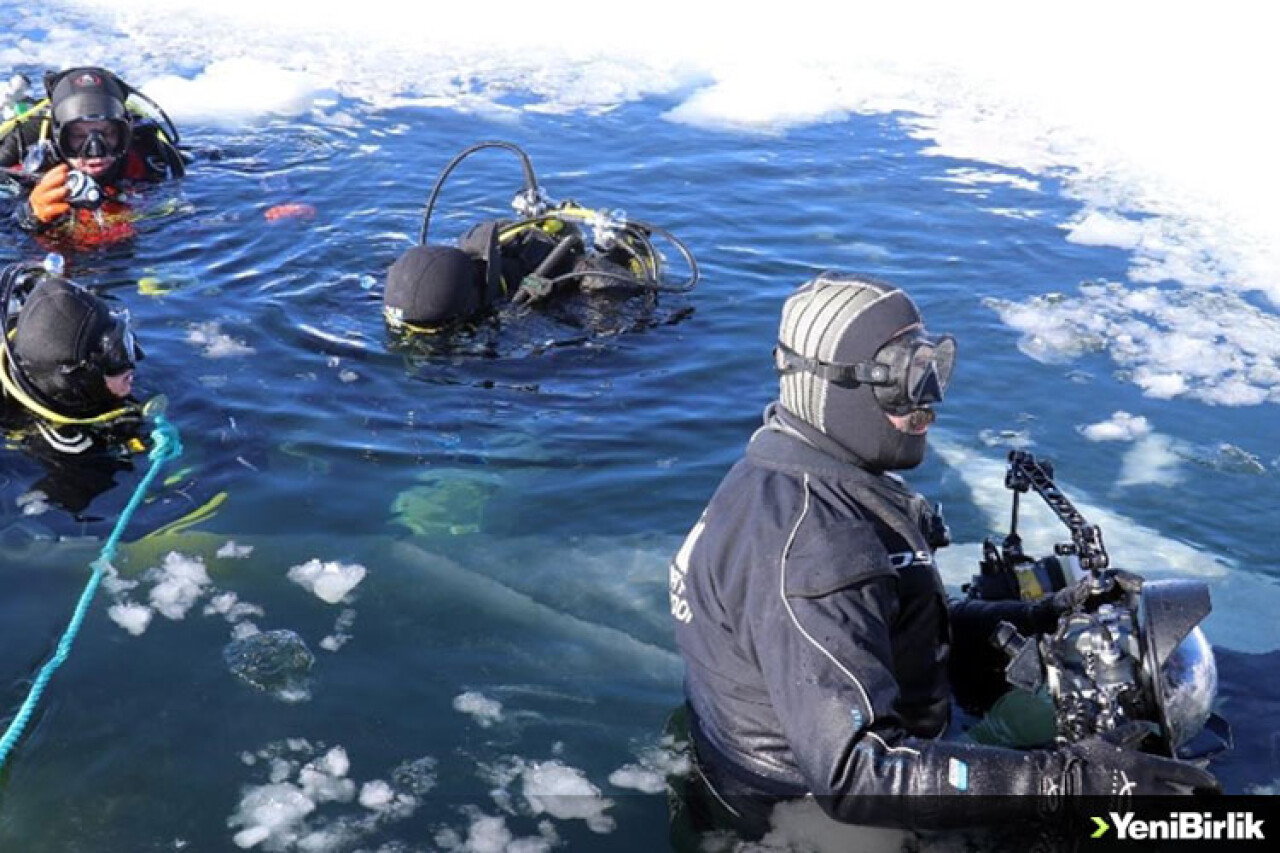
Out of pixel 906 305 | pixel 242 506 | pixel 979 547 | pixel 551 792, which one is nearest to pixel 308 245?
pixel 242 506

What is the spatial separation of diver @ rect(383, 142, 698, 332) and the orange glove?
2.61 meters

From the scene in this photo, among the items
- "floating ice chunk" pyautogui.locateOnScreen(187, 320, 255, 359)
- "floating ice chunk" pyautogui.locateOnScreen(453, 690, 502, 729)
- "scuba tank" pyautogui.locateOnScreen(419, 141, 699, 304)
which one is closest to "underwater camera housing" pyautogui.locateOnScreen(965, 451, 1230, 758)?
"floating ice chunk" pyautogui.locateOnScreen(453, 690, 502, 729)

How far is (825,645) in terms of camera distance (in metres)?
2.84

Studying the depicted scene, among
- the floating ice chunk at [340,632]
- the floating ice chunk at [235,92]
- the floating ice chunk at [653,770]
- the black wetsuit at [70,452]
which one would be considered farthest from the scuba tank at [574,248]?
the floating ice chunk at [235,92]

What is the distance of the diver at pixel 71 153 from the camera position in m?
8.64

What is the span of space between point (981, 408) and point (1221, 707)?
2.93m

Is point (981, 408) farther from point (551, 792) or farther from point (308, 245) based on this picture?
point (308, 245)

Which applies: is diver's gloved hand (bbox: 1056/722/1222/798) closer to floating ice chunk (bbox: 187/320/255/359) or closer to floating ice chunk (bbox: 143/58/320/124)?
floating ice chunk (bbox: 187/320/255/359)

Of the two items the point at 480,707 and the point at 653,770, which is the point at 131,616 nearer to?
the point at 480,707

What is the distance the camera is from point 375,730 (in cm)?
414

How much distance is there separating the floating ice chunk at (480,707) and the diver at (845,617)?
3.18 feet

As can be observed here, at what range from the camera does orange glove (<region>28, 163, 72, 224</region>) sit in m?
8.58

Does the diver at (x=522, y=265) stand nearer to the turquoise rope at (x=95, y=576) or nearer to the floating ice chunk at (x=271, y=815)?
the turquoise rope at (x=95, y=576)

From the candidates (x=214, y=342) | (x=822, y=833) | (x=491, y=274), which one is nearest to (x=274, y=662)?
(x=822, y=833)
